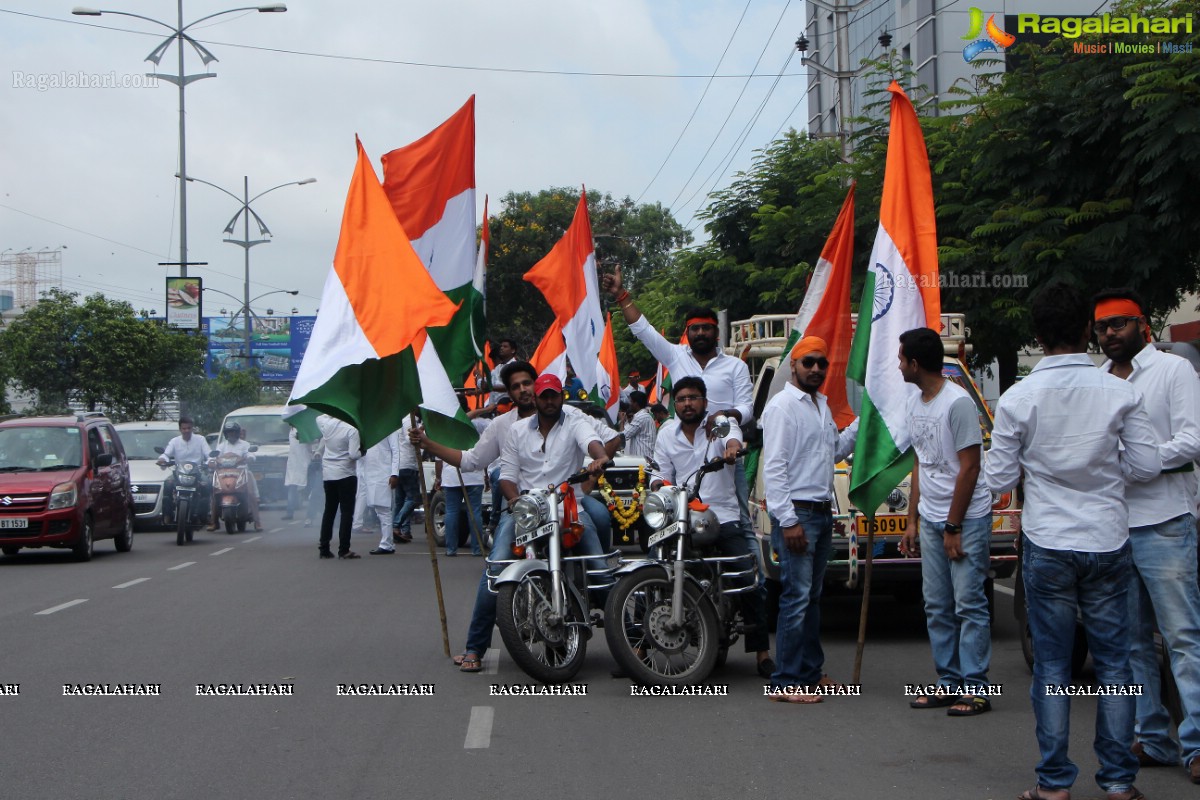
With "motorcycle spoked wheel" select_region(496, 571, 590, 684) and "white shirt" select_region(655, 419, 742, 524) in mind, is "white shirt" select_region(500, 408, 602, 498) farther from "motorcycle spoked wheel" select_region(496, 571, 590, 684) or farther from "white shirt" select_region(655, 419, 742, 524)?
"motorcycle spoked wheel" select_region(496, 571, 590, 684)

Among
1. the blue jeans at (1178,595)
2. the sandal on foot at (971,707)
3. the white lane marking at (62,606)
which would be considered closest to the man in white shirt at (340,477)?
the white lane marking at (62,606)

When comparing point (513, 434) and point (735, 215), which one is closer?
point (513, 434)

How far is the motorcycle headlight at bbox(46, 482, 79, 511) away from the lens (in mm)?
16256

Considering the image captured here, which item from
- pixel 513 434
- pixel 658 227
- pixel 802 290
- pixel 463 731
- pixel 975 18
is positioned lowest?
pixel 463 731

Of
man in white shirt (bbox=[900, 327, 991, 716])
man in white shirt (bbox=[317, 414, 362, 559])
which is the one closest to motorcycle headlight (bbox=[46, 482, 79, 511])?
man in white shirt (bbox=[317, 414, 362, 559])

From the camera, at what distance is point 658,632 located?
7.70 m

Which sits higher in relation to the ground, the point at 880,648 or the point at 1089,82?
the point at 1089,82

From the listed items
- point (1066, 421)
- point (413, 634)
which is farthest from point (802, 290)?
point (1066, 421)

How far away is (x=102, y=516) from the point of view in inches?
678

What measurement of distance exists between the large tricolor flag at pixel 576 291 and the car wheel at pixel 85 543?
602 centimetres

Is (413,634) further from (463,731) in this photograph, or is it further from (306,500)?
(306,500)

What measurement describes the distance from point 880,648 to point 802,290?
14567 millimetres

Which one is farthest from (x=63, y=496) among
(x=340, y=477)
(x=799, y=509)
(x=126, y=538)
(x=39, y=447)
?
(x=799, y=509)

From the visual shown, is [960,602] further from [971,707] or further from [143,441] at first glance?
[143,441]
